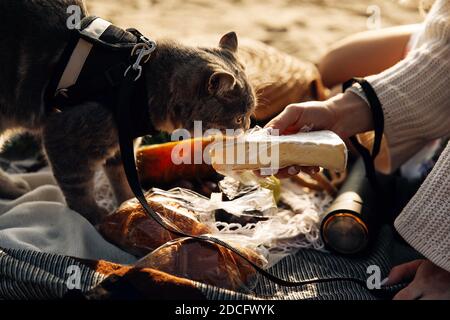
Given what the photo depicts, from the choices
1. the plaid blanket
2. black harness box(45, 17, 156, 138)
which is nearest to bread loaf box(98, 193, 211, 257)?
the plaid blanket

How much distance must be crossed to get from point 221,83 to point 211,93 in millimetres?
63

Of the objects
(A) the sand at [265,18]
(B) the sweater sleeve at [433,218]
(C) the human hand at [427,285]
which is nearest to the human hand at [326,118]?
(B) the sweater sleeve at [433,218]

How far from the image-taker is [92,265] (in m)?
1.87

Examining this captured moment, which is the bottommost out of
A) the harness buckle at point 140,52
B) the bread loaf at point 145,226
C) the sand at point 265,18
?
the sand at point 265,18

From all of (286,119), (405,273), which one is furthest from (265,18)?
(405,273)

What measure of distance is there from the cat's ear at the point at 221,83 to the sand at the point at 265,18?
6.73 feet

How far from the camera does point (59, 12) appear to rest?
2.24 meters

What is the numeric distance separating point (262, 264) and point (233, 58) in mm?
821

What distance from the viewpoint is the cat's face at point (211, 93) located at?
224cm

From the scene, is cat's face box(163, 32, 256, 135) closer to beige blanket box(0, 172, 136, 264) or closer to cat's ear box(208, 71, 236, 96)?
cat's ear box(208, 71, 236, 96)

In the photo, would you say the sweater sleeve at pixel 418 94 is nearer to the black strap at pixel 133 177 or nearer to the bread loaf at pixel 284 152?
the bread loaf at pixel 284 152

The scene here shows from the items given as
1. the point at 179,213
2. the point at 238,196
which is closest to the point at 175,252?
the point at 179,213

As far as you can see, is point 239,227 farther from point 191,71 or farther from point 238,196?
point 191,71

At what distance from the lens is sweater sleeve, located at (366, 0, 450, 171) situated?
2.34 m
